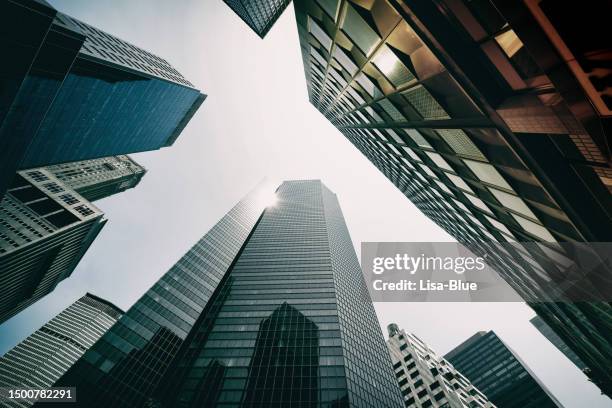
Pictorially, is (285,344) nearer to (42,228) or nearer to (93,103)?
Answer: (93,103)

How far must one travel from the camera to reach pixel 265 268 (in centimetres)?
8231

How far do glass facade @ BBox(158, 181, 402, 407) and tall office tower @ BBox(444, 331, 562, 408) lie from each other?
65.1 metres

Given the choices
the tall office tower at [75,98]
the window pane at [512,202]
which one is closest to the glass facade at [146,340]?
the tall office tower at [75,98]

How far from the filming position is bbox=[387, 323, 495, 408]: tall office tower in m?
59.7

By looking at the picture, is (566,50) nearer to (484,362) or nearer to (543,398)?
(543,398)

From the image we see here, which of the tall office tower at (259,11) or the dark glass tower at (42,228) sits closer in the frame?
the dark glass tower at (42,228)

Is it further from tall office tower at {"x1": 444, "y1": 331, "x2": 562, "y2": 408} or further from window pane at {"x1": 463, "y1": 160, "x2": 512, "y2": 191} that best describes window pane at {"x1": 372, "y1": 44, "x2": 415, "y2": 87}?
tall office tower at {"x1": 444, "y1": 331, "x2": 562, "y2": 408}

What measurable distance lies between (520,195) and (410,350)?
8147 cm

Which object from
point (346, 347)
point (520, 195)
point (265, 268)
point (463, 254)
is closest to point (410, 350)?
point (346, 347)

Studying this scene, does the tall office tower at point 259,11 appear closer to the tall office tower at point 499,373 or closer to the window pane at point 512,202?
the window pane at point 512,202

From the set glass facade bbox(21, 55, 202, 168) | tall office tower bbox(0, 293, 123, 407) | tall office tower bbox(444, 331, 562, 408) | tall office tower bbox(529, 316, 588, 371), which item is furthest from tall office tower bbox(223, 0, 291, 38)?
tall office tower bbox(0, 293, 123, 407)

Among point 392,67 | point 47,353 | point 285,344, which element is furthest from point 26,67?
point 47,353

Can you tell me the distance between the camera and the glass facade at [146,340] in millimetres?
50094

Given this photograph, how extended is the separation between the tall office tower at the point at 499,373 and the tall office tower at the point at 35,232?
164 metres
